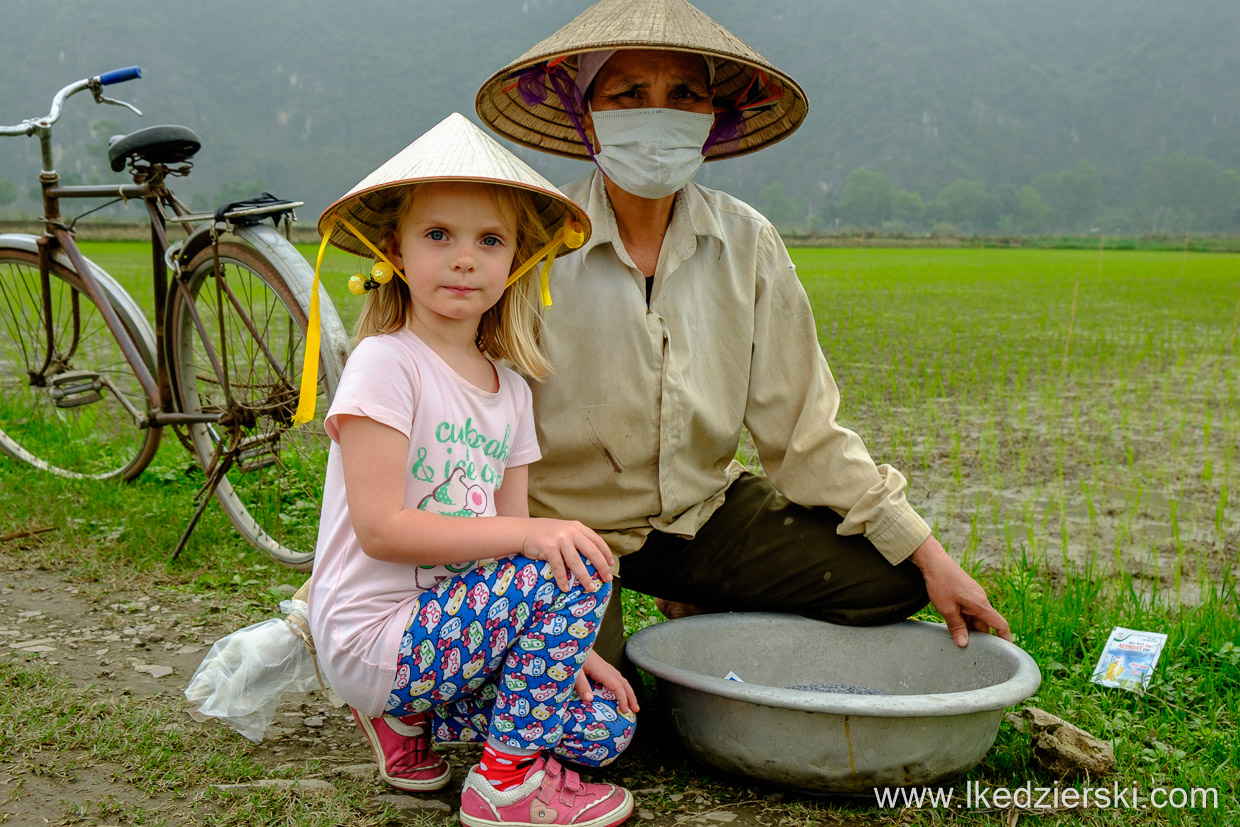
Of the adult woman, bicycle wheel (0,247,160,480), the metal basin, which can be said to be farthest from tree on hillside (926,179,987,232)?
the metal basin

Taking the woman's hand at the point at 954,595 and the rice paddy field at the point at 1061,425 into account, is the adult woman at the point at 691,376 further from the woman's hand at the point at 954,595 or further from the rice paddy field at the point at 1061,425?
the rice paddy field at the point at 1061,425

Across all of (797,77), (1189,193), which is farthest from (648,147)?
(1189,193)

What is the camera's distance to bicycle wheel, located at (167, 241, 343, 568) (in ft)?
9.51

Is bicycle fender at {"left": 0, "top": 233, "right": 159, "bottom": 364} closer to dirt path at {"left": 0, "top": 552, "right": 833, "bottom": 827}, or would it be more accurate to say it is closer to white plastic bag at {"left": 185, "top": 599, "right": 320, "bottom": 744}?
dirt path at {"left": 0, "top": 552, "right": 833, "bottom": 827}

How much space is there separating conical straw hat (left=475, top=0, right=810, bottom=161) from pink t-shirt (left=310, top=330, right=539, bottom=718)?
0.68 metres

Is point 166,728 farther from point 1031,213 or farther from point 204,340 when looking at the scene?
point 1031,213

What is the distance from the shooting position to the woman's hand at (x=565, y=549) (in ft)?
5.35

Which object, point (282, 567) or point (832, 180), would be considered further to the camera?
point (832, 180)

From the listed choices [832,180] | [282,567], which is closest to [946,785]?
[282,567]

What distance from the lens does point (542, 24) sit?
157000 millimetres

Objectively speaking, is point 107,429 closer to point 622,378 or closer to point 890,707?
point 622,378

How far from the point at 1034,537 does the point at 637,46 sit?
98.9 inches

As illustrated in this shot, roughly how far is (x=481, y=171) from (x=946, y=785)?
4.53 feet

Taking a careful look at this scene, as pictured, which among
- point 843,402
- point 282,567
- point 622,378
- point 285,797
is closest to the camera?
point 285,797
